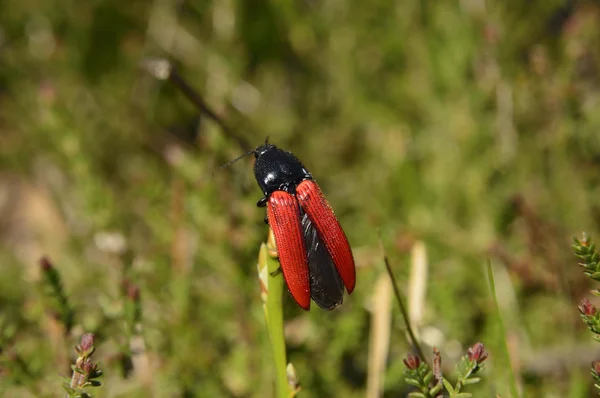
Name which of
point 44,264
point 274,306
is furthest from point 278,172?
point 44,264

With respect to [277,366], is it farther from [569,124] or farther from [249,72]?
[249,72]

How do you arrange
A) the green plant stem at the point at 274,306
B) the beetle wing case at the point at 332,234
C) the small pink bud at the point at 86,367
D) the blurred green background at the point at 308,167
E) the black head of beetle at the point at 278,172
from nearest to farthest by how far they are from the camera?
1. the small pink bud at the point at 86,367
2. the green plant stem at the point at 274,306
3. the beetle wing case at the point at 332,234
4. the black head of beetle at the point at 278,172
5. the blurred green background at the point at 308,167

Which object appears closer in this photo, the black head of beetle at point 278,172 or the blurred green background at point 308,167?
the black head of beetle at point 278,172

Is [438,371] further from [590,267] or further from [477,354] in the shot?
[590,267]

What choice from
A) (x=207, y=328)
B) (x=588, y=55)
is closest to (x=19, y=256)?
(x=207, y=328)

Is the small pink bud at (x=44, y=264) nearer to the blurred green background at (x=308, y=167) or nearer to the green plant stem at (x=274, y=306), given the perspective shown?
the blurred green background at (x=308, y=167)

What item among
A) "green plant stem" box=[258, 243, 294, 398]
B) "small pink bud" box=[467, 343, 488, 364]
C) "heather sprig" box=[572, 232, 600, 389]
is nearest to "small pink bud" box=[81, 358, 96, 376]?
"green plant stem" box=[258, 243, 294, 398]

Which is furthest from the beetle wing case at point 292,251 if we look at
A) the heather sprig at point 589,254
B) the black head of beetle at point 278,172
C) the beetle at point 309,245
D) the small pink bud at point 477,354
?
the heather sprig at point 589,254
